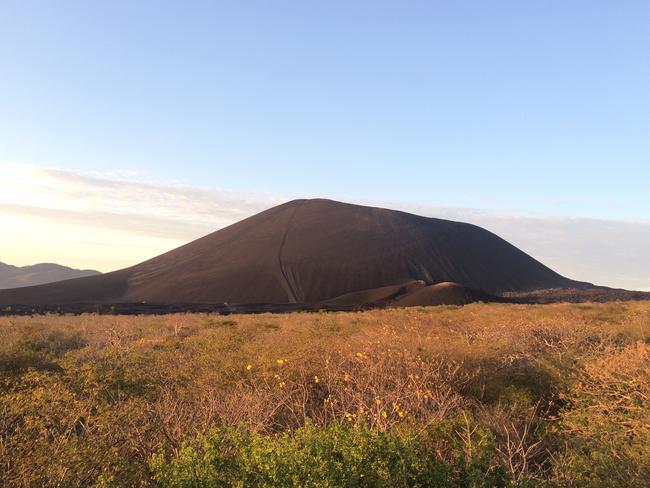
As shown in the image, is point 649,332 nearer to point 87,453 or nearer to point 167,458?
point 167,458

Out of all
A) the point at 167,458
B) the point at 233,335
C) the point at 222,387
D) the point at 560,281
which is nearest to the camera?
the point at 167,458

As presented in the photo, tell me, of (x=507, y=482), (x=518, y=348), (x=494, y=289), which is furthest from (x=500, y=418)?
(x=494, y=289)

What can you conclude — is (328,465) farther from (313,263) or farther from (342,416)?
(313,263)

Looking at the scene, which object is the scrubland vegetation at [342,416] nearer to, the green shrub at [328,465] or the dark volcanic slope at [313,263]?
the green shrub at [328,465]

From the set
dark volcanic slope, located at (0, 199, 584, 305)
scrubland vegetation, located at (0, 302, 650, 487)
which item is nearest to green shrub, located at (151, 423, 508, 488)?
scrubland vegetation, located at (0, 302, 650, 487)

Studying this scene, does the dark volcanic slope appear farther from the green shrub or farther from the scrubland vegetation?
the green shrub

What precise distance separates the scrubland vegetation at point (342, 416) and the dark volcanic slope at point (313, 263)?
68.2m

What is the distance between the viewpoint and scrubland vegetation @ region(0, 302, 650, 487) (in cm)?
482

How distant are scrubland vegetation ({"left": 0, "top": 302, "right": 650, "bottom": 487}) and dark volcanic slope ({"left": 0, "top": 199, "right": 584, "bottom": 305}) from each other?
6823 cm

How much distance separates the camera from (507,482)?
4855 mm

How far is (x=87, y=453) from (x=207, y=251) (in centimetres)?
9856

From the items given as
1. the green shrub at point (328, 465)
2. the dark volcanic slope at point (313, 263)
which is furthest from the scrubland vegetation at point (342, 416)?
the dark volcanic slope at point (313, 263)

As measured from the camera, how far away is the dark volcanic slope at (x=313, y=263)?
82.5 meters

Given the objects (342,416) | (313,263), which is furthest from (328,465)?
(313,263)
